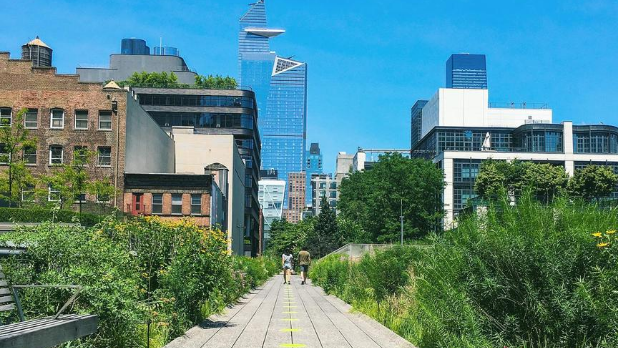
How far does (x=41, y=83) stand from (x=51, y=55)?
10.1 metres

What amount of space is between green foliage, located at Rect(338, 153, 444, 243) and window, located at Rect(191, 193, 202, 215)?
27.4m

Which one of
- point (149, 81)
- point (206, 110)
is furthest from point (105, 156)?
point (149, 81)

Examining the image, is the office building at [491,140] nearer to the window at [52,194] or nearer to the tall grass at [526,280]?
the window at [52,194]

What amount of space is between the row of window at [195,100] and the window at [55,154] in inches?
1722

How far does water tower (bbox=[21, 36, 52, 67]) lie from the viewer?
62253 millimetres

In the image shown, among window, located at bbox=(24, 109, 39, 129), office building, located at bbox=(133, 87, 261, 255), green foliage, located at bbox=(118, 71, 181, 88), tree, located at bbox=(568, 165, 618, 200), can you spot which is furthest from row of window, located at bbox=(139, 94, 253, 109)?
tree, located at bbox=(568, 165, 618, 200)

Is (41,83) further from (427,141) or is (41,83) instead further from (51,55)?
(427,141)

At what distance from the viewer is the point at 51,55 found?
64500 millimetres

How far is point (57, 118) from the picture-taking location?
55469mm

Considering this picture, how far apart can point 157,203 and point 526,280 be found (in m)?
51.2

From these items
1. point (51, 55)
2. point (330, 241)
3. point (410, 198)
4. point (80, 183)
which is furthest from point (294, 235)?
point (80, 183)

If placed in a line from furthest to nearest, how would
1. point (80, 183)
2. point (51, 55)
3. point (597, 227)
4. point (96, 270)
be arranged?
1. point (51, 55)
2. point (80, 183)
3. point (96, 270)
4. point (597, 227)

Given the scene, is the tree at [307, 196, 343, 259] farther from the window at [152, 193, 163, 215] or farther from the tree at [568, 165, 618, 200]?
the tree at [568, 165, 618, 200]

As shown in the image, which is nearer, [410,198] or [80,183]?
[80,183]
